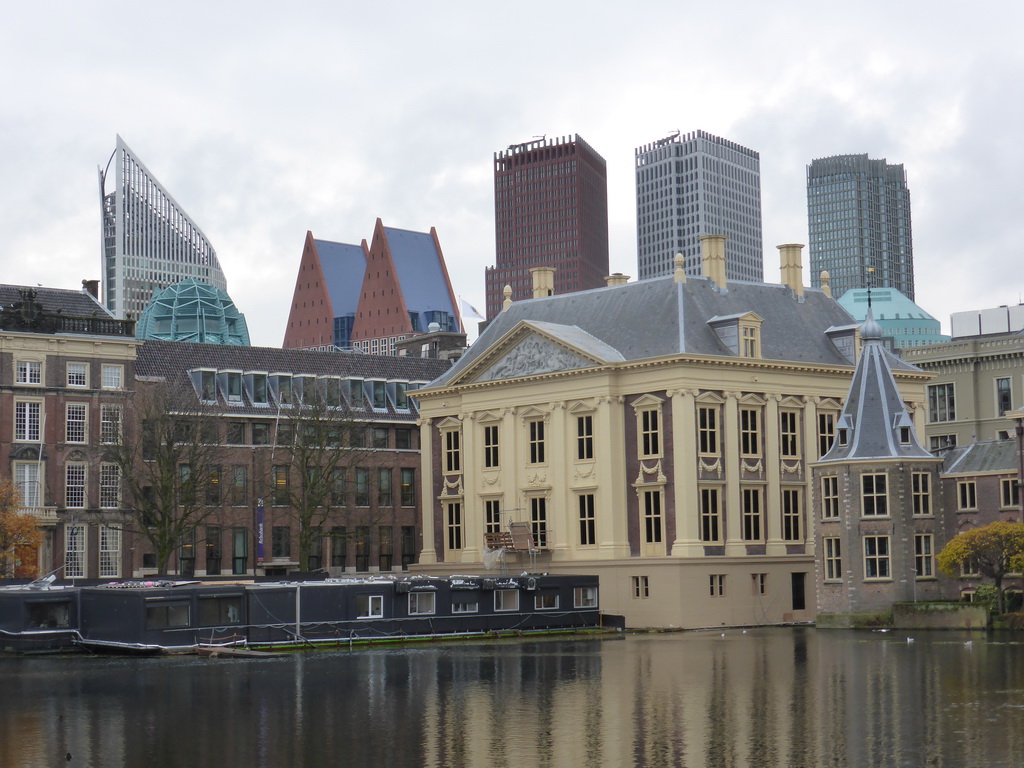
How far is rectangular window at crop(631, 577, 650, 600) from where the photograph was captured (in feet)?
285

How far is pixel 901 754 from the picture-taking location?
3188 cm

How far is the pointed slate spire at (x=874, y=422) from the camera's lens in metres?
80.6

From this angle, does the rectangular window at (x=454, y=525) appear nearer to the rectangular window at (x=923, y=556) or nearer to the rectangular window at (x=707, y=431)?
the rectangular window at (x=707, y=431)

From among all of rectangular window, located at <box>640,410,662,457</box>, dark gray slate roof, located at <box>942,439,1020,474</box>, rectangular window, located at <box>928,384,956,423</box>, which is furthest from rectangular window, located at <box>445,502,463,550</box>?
rectangular window, located at <box>928,384,956,423</box>

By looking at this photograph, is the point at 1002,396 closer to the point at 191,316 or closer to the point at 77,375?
the point at 77,375

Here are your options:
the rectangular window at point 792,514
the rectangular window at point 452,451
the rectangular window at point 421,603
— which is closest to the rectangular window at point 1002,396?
the rectangular window at point 792,514

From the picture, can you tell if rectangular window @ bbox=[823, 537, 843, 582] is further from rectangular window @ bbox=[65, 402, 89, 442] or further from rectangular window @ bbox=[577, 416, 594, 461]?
rectangular window @ bbox=[65, 402, 89, 442]

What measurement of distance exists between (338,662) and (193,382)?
44.9 m

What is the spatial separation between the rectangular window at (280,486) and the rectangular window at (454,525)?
9.35 metres

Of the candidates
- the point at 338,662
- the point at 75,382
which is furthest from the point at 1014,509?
the point at 75,382

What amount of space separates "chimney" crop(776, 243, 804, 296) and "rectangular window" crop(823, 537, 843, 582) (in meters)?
21.9

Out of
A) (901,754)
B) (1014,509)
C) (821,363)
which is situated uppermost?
(821,363)

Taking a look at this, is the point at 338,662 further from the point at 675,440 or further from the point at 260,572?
the point at 260,572

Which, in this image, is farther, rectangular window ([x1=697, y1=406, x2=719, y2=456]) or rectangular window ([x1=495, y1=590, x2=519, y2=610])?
rectangular window ([x1=697, y1=406, x2=719, y2=456])
